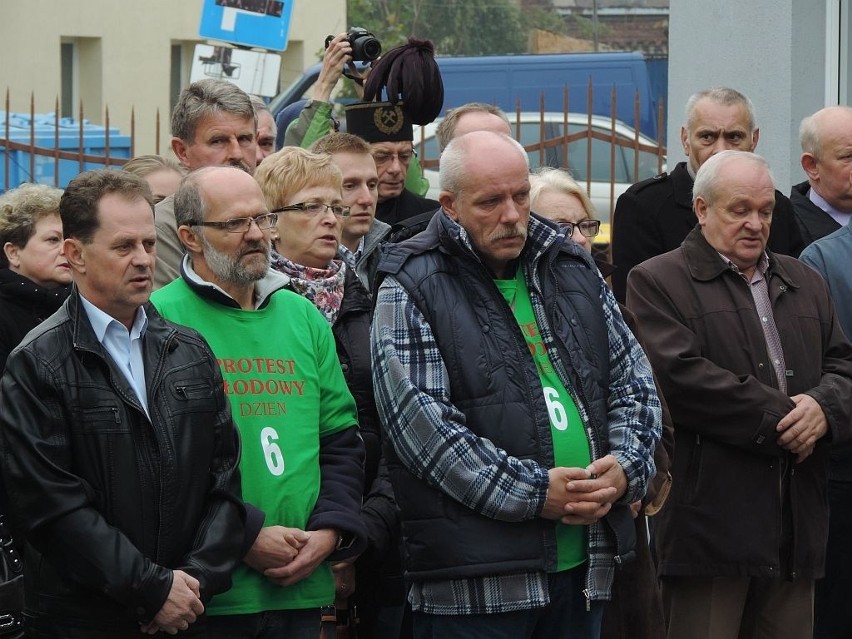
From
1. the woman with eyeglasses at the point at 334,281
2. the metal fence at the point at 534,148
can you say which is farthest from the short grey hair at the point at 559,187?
the metal fence at the point at 534,148

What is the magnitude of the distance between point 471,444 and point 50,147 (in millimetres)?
9849

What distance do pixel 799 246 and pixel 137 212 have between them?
3.53 metres

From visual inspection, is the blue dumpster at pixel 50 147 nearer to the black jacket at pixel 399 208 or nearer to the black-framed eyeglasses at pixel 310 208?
the black jacket at pixel 399 208

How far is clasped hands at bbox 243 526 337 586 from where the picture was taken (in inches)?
172

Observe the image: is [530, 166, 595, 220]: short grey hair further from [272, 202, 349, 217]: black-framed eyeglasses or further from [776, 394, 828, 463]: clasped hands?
[776, 394, 828, 463]: clasped hands

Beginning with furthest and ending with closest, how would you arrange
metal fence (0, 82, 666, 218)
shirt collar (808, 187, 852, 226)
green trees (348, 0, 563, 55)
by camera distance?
green trees (348, 0, 563, 55), metal fence (0, 82, 666, 218), shirt collar (808, 187, 852, 226)

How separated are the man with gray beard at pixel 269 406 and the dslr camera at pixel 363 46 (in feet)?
7.81

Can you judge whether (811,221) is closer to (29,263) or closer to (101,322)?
(29,263)

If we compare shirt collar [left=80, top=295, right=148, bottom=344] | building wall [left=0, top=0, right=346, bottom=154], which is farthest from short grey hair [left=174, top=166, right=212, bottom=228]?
building wall [left=0, top=0, right=346, bottom=154]

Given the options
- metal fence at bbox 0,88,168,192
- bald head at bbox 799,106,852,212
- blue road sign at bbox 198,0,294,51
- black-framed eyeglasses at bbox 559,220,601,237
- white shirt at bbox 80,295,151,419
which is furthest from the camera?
metal fence at bbox 0,88,168,192

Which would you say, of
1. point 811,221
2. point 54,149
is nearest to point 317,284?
point 811,221

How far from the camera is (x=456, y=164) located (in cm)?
472

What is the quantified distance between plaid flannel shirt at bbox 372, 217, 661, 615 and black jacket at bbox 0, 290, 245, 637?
562 mm

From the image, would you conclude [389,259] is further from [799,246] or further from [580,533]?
[799,246]
